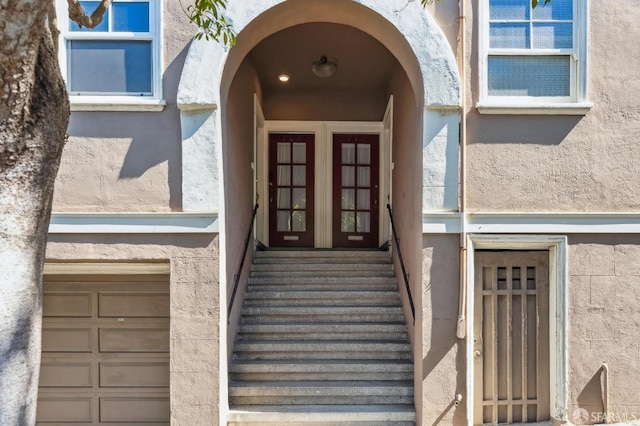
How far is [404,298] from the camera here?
505cm

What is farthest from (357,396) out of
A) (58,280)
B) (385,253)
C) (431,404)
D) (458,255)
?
(58,280)

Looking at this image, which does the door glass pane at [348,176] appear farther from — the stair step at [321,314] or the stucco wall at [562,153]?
the stucco wall at [562,153]

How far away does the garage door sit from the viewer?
4402 millimetres

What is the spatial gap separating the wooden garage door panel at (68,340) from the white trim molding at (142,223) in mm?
1270

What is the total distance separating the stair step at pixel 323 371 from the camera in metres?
4.54

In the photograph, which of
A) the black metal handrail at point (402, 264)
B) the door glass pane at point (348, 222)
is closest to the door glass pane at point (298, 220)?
the door glass pane at point (348, 222)

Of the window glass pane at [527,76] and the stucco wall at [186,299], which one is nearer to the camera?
the stucco wall at [186,299]

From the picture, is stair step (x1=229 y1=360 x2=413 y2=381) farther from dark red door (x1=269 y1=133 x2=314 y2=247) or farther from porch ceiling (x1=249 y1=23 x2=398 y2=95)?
porch ceiling (x1=249 y1=23 x2=398 y2=95)

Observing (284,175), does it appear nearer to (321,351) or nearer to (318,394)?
(321,351)

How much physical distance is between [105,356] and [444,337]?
11.7 feet

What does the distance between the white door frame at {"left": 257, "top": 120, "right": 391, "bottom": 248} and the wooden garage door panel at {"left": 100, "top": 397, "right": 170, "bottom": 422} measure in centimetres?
321

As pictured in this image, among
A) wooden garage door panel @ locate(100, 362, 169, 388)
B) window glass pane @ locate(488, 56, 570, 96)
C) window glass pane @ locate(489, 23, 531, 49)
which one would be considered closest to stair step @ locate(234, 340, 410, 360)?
wooden garage door panel @ locate(100, 362, 169, 388)

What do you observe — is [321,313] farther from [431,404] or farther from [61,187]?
[61,187]

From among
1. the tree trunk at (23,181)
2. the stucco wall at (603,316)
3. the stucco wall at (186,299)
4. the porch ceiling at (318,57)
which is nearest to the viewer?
the tree trunk at (23,181)
